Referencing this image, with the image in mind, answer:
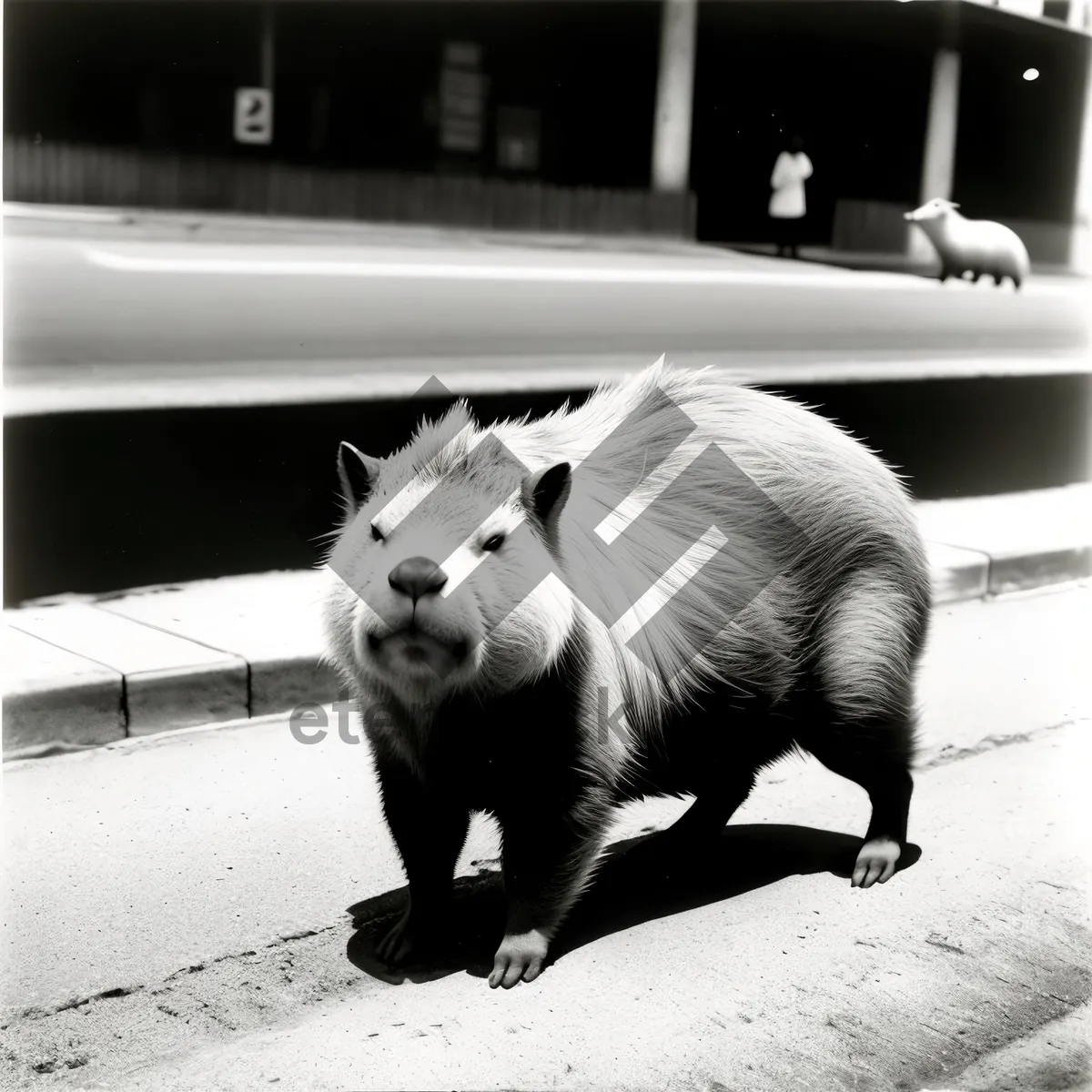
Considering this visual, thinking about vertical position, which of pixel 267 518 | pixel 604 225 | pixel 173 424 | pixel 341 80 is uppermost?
pixel 341 80

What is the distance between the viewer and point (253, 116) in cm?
523

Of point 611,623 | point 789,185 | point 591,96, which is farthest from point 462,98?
point 611,623

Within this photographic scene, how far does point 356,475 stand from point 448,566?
1.12 ft

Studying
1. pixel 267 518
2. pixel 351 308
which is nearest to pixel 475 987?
pixel 267 518

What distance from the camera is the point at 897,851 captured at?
10.9 ft

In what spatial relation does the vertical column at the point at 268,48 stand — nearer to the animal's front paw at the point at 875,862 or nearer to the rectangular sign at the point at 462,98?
the rectangular sign at the point at 462,98

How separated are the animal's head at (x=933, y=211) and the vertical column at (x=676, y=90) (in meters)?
0.90

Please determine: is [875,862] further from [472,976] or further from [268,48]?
[268,48]

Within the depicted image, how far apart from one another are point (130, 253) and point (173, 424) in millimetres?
871

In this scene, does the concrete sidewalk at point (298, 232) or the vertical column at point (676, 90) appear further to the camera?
the vertical column at point (676, 90)

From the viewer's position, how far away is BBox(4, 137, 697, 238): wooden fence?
502 cm

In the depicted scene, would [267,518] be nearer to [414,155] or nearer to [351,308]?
[351,308]

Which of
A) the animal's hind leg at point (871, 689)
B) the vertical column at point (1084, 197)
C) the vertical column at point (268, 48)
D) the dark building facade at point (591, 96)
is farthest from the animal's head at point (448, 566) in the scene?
the vertical column at point (1084, 197)

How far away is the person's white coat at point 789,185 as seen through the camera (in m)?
5.12
